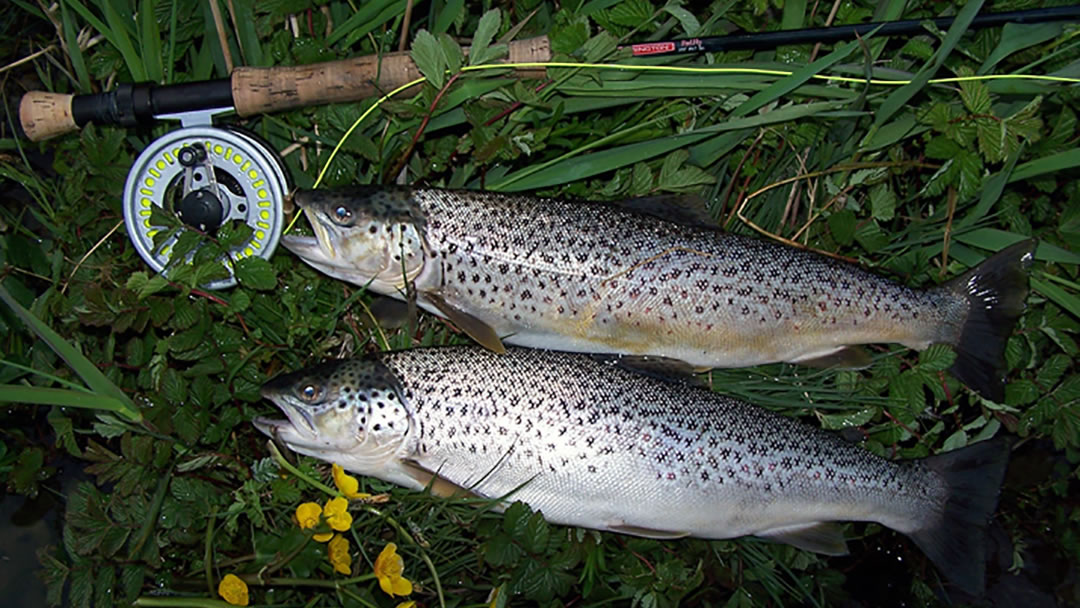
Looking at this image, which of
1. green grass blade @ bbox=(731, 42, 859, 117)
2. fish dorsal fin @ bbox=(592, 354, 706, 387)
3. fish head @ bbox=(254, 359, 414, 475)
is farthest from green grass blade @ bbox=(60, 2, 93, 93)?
green grass blade @ bbox=(731, 42, 859, 117)

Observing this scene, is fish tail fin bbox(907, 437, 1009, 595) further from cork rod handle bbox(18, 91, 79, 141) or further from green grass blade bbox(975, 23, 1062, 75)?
cork rod handle bbox(18, 91, 79, 141)

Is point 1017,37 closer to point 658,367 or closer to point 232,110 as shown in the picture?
point 658,367

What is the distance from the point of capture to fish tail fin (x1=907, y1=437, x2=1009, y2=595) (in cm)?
265

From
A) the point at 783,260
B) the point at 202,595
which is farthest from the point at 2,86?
the point at 783,260

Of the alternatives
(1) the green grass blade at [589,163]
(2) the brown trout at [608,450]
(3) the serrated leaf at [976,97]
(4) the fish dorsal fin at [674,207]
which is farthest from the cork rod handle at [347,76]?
(3) the serrated leaf at [976,97]

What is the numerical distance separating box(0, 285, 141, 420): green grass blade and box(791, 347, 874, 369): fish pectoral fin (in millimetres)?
2266

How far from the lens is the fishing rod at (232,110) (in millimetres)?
2543

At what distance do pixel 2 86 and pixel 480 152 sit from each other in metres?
1.95

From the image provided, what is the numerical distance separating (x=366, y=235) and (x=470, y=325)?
→ 462 millimetres

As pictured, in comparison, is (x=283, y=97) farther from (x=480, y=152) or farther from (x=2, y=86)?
(x=2, y=86)

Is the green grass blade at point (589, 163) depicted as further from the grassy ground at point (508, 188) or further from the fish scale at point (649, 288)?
the fish scale at point (649, 288)

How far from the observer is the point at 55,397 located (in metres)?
2.14

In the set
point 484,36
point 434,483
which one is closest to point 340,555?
point 434,483

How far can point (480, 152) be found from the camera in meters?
2.59
